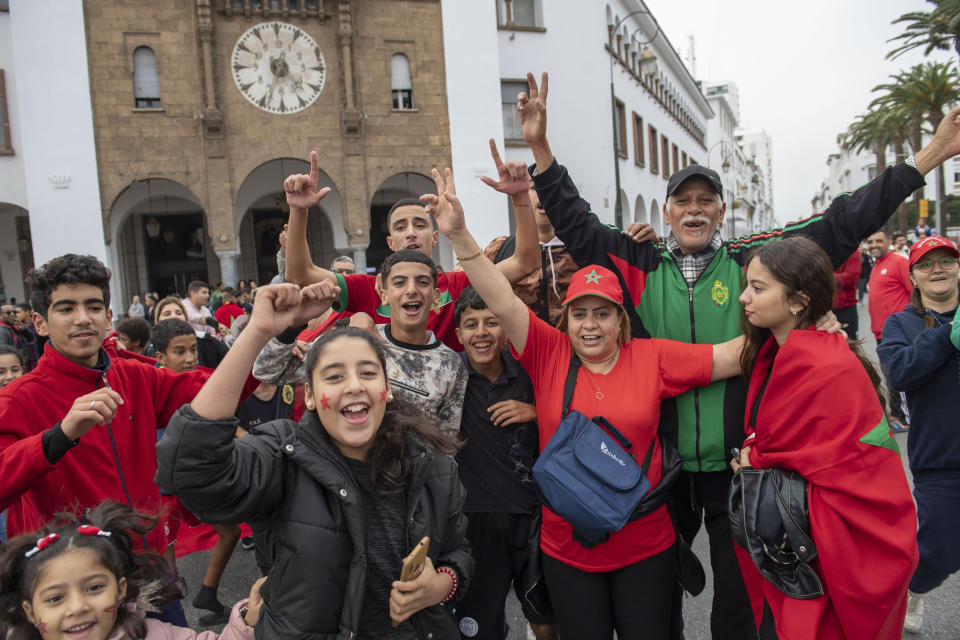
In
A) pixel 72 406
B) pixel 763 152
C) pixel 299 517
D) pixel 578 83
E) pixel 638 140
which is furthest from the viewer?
pixel 763 152

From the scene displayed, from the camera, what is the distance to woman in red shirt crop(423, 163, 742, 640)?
8.46ft

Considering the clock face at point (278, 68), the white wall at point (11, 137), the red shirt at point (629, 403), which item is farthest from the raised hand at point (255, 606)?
the white wall at point (11, 137)

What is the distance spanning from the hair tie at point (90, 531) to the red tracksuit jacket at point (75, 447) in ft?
0.85

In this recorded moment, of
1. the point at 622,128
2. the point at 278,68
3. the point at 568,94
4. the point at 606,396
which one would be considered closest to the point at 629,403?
the point at 606,396

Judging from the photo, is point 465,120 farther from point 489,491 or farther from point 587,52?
point 489,491

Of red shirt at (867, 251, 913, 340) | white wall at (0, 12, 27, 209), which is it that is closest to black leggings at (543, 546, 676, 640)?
red shirt at (867, 251, 913, 340)

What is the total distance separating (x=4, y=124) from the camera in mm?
16219

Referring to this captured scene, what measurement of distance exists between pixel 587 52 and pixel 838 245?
22.6m

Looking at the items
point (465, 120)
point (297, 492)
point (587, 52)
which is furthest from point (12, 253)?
point (297, 492)

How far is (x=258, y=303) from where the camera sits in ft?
6.19

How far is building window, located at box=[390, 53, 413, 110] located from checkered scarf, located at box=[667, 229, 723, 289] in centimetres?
1747

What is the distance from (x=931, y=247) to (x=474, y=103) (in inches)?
668

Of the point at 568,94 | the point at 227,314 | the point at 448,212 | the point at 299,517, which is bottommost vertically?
the point at 299,517

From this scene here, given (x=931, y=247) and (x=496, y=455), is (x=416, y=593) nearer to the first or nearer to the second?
(x=496, y=455)
